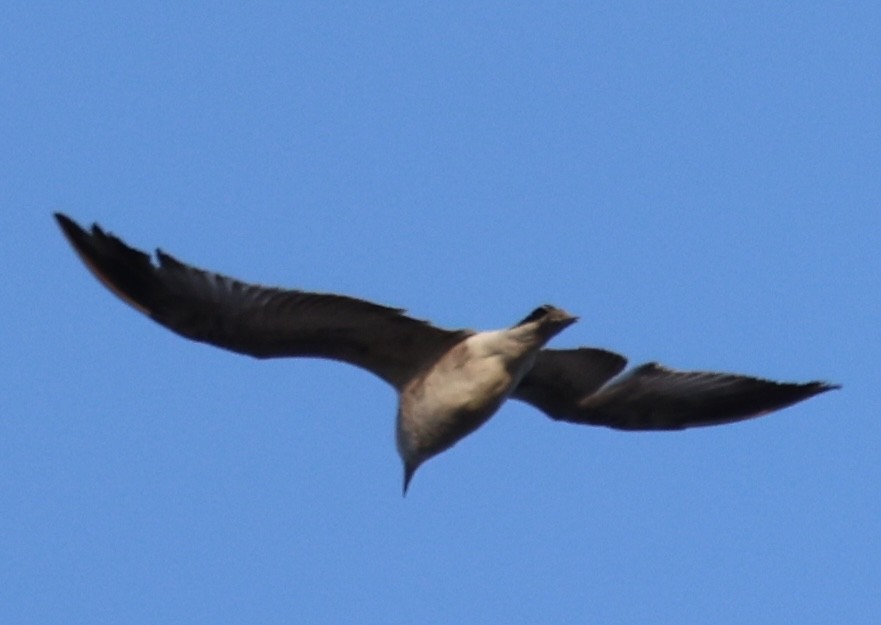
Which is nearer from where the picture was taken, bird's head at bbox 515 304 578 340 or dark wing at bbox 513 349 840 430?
bird's head at bbox 515 304 578 340

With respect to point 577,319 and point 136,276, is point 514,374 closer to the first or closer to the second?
point 577,319

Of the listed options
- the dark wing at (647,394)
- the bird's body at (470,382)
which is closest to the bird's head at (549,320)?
the bird's body at (470,382)

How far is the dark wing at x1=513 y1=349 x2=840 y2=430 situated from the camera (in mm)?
17453

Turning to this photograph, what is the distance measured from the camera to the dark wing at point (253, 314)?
50.9ft

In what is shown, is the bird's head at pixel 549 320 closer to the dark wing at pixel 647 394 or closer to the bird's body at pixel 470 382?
the bird's body at pixel 470 382

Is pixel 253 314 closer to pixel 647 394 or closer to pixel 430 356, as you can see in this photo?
pixel 430 356

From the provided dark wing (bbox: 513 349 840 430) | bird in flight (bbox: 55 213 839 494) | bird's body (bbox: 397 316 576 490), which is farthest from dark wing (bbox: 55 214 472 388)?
dark wing (bbox: 513 349 840 430)

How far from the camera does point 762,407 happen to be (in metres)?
17.9

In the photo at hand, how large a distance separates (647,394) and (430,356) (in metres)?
1.99

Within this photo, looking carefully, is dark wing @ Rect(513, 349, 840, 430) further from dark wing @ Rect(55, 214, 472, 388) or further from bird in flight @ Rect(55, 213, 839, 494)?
dark wing @ Rect(55, 214, 472, 388)

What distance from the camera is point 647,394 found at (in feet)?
58.5

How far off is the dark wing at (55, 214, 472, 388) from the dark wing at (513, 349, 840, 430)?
126 cm

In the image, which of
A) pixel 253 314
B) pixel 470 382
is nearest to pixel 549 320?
pixel 470 382

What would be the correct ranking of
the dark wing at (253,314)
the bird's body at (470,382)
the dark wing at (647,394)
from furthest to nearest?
the dark wing at (647,394)
the bird's body at (470,382)
the dark wing at (253,314)
